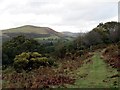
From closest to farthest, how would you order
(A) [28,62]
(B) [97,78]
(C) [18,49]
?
1. (B) [97,78]
2. (A) [28,62]
3. (C) [18,49]

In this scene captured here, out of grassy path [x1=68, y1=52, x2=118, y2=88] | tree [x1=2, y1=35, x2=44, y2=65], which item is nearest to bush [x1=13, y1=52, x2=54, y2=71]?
grassy path [x1=68, y1=52, x2=118, y2=88]

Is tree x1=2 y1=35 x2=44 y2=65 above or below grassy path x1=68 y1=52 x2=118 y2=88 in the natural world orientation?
above

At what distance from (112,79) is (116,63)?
455cm

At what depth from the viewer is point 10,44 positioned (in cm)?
4641

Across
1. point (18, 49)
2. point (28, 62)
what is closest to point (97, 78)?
point (28, 62)

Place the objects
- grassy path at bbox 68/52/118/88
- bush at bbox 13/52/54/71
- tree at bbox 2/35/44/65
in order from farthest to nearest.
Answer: tree at bbox 2/35/44/65
bush at bbox 13/52/54/71
grassy path at bbox 68/52/118/88

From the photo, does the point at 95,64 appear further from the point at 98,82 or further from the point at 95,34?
the point at 95,34

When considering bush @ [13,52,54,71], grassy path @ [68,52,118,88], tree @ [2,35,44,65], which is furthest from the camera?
tree @ [2,35,44,65]

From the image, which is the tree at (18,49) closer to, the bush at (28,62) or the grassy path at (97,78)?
the bush at (28,62)

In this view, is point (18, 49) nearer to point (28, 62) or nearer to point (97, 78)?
point (28, 62)

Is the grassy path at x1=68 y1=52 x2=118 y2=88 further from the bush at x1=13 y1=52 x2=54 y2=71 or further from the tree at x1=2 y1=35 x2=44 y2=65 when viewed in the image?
the tree at x1=2 y1=35 x2=44 y2=65

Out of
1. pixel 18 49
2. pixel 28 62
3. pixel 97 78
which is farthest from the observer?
pixel 18 49

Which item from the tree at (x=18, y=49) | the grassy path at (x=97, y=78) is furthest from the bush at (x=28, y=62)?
the tree at (x=18, y=49)

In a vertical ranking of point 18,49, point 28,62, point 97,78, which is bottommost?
point 97,78
